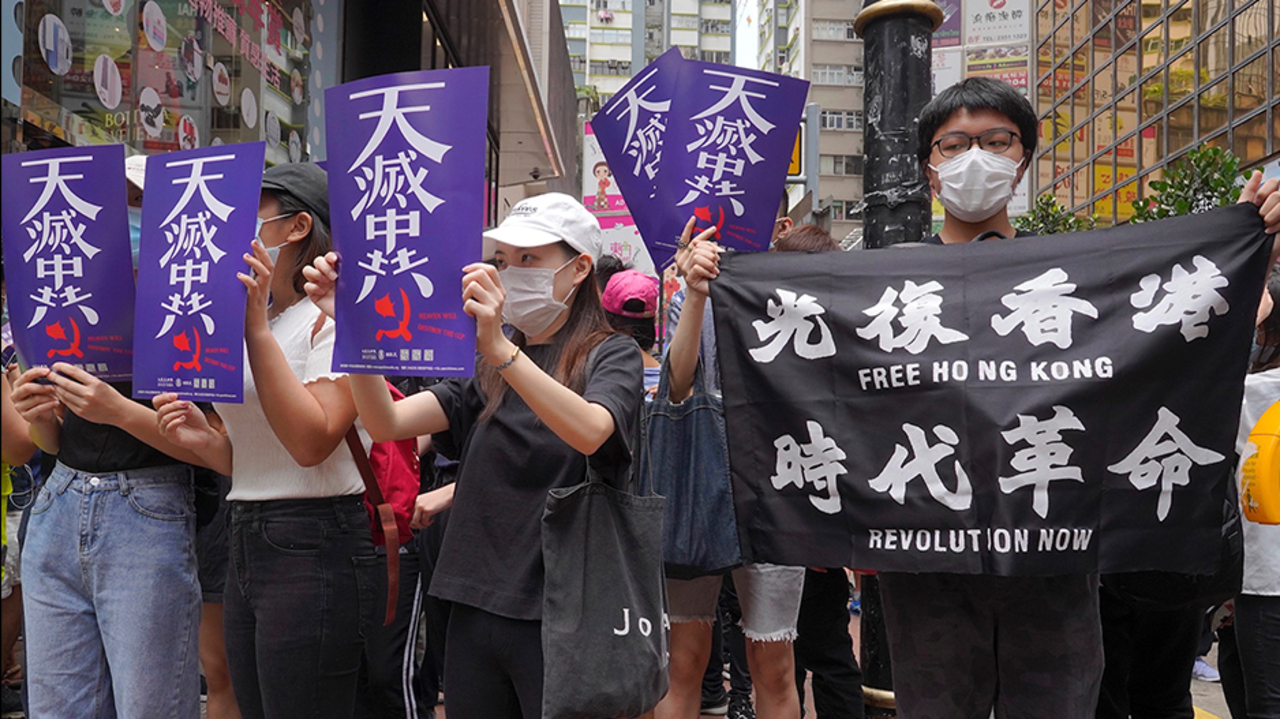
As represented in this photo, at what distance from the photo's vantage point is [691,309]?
3002mm

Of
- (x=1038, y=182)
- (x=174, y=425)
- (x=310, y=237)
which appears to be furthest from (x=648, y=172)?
(x=1038, y=182)

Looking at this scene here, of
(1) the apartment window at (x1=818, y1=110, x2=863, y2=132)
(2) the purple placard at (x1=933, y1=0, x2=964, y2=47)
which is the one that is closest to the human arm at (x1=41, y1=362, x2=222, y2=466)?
(2) the purple placard at (x1=933, y1=0, x2=964, y2=47)

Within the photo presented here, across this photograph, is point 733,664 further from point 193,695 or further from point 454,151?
point 454,151

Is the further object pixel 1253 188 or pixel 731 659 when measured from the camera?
pixel 731 659

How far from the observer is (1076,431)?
248 cm

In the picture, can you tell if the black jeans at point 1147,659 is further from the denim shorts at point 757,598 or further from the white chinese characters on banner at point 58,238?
the white chinese characters on banner at point 58,238

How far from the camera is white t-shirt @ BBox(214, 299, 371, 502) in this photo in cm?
249

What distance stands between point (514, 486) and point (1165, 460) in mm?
1534

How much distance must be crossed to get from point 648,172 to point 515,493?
136 centimetres

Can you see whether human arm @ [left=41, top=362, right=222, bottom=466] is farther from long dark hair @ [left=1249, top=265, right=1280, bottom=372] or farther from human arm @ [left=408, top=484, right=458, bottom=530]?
long dark hair @ [left=1249, top=265, right=1280, bottom=372]

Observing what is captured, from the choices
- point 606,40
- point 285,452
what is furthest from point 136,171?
point 606,40

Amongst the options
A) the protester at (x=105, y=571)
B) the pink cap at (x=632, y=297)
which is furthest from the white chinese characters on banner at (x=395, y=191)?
the pink cap at (x=632, y=297)

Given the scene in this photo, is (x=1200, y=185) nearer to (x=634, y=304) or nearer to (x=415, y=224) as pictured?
(x=634, y=304)

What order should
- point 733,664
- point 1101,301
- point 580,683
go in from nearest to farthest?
point 580,683
point 1101,301
point 733,664
